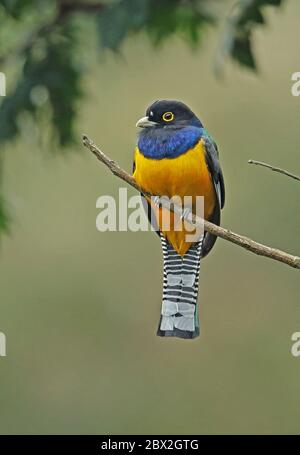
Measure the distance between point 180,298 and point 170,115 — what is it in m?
0.24

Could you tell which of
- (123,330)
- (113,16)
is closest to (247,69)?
(113,16)

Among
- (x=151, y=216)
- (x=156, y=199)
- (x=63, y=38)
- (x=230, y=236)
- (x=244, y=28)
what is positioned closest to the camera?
(x=230, y=236)

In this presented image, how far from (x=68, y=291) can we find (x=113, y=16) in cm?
224

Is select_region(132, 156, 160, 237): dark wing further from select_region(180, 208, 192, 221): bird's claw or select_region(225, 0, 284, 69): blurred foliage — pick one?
select_region(225, 0, 284, 69): blurred foliage

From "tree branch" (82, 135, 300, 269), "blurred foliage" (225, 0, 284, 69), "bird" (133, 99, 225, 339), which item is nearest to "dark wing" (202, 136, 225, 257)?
"bird" (133, 99, 225, 339)

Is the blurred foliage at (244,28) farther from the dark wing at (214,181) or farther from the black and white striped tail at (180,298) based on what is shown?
the black and white striped tail at (180,298)

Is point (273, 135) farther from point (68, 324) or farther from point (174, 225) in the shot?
point (174, 225)

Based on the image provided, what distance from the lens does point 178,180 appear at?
1.38 meters

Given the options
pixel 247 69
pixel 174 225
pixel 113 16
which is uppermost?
pixel 113 16

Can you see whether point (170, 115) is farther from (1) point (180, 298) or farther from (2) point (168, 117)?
(1) point (180, 298)

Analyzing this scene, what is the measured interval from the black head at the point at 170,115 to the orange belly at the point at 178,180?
4cm

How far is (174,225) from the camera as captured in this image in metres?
1.41

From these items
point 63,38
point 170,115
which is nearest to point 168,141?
point 170,115

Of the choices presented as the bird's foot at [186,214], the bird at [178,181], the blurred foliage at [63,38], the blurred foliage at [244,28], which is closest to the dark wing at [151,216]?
the bird at [178,181]
